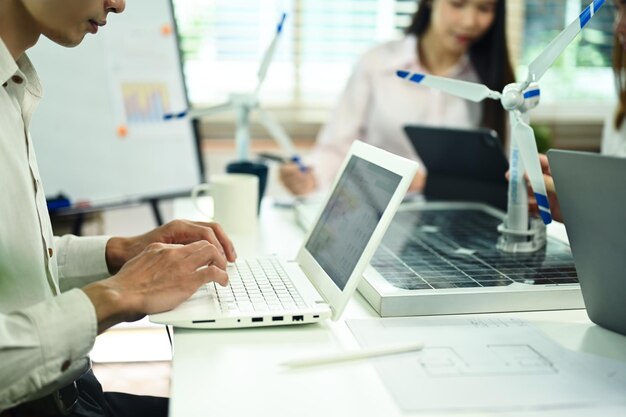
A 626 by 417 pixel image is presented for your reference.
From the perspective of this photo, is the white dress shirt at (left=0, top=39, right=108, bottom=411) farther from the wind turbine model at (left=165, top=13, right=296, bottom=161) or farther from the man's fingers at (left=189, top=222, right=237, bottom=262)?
the wind turbine model at (left=165, top=13, right=296, bottom=161)

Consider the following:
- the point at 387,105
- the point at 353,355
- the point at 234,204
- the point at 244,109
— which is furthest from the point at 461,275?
the point at 387,105

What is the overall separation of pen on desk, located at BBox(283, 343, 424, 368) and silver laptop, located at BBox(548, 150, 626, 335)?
0.79ft

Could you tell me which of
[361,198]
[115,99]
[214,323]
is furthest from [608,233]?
[115,99]

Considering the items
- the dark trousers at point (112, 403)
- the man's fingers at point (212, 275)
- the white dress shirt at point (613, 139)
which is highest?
the man's fingers at point (212, 275)

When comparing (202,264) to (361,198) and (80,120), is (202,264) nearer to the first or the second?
(361,198)

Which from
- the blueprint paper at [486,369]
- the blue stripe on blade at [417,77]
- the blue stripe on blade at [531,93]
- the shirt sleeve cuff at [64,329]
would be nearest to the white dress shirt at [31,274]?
the shirt sleeve cuff at [64,329]

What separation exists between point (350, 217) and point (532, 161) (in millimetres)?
297

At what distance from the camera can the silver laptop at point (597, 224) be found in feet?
2.64

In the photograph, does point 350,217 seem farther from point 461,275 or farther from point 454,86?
point 454,86

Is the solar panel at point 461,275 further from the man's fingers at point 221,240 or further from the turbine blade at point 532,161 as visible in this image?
the man's fingers at point 221,240

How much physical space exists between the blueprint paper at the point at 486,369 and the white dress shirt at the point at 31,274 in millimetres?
335

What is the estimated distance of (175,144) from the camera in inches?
83.6

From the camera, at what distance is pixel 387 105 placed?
7.57 feet

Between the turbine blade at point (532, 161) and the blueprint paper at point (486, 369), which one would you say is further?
the turbine blade at point (532, 161)
